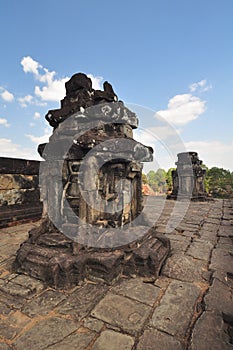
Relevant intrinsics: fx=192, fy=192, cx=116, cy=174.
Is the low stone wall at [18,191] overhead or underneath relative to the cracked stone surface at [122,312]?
overhead

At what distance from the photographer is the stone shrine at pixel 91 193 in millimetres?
2539

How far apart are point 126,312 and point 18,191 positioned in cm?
491

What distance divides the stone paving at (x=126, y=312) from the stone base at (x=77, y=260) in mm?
94

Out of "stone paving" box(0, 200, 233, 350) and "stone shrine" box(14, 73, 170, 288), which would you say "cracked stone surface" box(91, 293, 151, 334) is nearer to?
"stone paving" box(0, 200, 233, 350)

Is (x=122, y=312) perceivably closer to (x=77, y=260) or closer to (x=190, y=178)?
(x=77, y=260)

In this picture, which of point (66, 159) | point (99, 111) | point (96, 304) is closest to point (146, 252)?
point (96, 304)

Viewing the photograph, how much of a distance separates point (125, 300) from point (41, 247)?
1.39 meters

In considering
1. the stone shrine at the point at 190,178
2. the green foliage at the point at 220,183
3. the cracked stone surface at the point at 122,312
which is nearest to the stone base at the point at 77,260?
the cracked stone surface at the point at 122,312

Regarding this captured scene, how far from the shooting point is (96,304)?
6.34ft

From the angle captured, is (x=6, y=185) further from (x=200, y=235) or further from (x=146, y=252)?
(x=200, y=235)

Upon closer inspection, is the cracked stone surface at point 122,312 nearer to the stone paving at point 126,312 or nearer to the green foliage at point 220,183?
the stone paving at point 126,312

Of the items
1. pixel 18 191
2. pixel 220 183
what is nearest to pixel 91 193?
pixel 18 191

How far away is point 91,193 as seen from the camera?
2828 mm

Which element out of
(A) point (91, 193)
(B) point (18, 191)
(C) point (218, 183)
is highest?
(C) point (218, 183)
